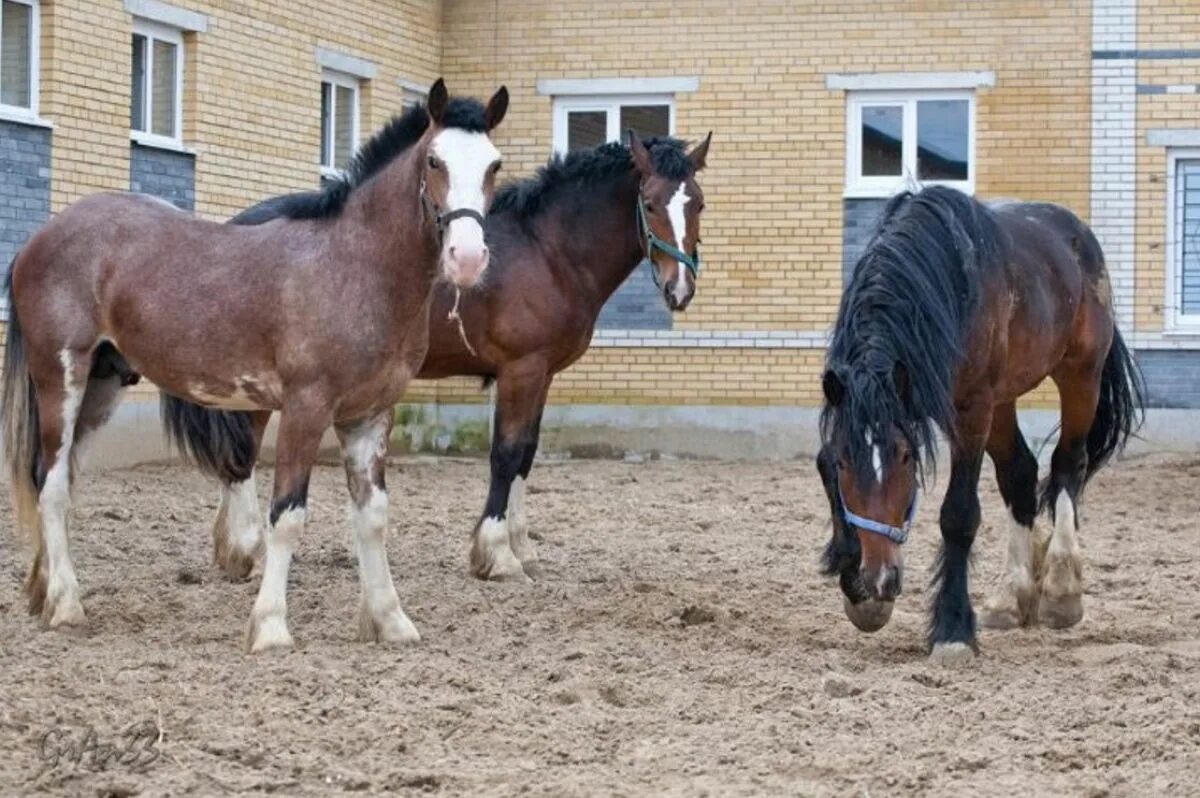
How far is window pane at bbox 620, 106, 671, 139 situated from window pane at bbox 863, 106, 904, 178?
2096 mm

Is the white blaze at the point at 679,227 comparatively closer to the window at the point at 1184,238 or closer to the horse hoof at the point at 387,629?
the horse hoof at the point at 387,629

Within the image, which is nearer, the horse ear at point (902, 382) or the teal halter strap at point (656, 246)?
the horse ear at point (902, 382)

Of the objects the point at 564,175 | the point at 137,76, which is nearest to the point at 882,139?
the point at 137,76

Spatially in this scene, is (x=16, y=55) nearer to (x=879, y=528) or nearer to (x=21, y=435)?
(x=21, y=435)

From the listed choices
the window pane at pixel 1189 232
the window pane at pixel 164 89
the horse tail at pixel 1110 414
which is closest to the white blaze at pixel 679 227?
the horse tail at pixel 1110 414

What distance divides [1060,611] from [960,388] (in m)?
1.60

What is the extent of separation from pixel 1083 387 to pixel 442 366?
11.6 feet

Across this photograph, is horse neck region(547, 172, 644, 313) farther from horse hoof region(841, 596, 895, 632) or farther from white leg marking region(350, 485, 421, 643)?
horse hoof region(841, 596, 895, 632)

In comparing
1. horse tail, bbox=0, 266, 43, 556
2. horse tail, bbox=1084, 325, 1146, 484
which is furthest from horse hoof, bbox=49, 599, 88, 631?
horse tail, bbox=1084, 325, 1146, 484

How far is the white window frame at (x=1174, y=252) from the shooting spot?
1952 centimetres

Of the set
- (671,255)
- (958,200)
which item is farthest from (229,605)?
(958,200)

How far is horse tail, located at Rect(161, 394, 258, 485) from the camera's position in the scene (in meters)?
9.97

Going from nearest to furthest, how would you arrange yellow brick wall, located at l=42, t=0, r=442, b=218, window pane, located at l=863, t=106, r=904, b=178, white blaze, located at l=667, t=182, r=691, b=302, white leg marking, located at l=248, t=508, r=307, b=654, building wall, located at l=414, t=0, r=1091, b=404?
white leg marking, located at l=248, t=508, r=307, b=654 < white blaze, located at l=667, t=182, r=691, b=302 < yellow brick wall, located at l=42, t=0, r=442, b=218 < building wall, located at l=414, t=0, r=1091, b=404 < window pane, located at l=863, t=106, r=904, b=178

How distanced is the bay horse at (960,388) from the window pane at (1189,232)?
400 inches
